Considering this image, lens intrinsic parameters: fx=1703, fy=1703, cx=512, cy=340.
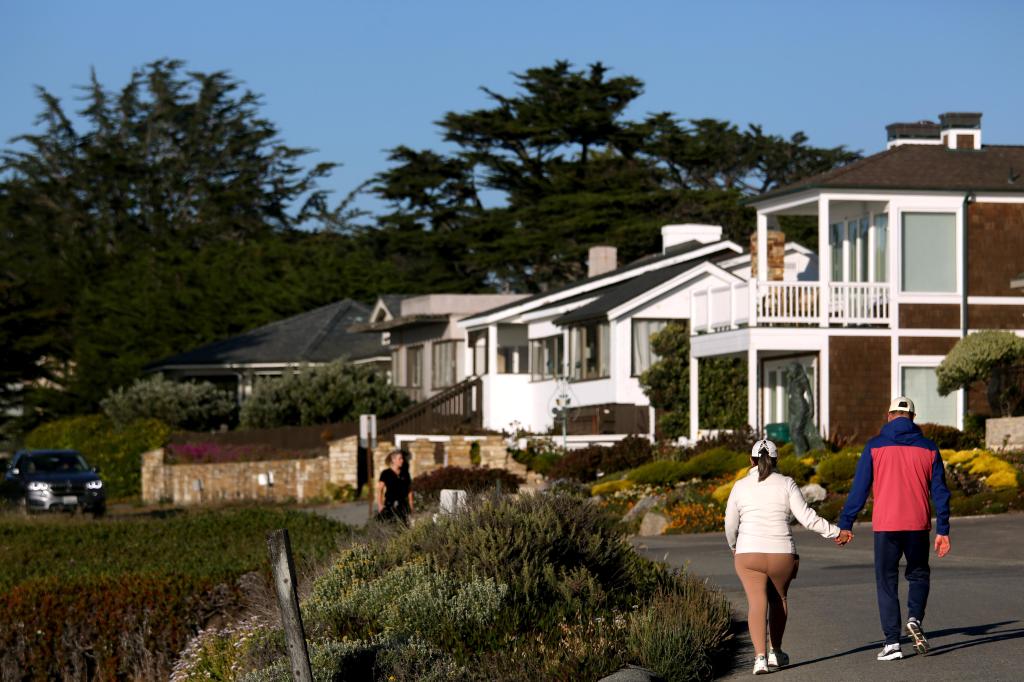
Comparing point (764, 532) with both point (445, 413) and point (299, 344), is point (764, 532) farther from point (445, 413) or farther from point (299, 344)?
point (299, 344)

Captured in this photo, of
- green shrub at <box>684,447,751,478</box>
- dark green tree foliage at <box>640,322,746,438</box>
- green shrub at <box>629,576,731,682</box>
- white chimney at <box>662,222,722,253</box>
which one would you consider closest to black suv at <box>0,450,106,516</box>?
dark green tree foliage at <box>640,322,746,438</box>

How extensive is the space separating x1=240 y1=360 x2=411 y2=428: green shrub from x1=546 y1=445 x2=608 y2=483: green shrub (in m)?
15.6

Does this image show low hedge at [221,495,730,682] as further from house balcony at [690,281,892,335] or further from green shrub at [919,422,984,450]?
house balcony at [690,281,892,335]

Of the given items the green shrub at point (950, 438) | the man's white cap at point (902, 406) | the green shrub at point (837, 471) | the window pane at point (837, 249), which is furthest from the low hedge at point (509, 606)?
the window pane at point (837, 249)

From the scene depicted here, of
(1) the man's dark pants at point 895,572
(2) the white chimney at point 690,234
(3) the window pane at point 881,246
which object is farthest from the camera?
(2) the white chimney at point 690,234

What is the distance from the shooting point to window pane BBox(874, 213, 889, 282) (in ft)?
112

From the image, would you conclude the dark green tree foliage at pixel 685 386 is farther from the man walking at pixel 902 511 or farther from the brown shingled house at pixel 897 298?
the man walking at pixel 902 511

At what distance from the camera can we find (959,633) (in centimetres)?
1412

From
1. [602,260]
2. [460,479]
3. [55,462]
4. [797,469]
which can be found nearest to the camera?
[797,469]

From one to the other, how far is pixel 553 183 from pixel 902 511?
2152 inches

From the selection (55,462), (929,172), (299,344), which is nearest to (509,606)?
(929,172)

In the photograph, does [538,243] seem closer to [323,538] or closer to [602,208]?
[602,208]

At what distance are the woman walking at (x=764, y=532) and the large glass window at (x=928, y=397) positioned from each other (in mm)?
21841

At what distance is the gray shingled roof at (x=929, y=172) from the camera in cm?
3378
